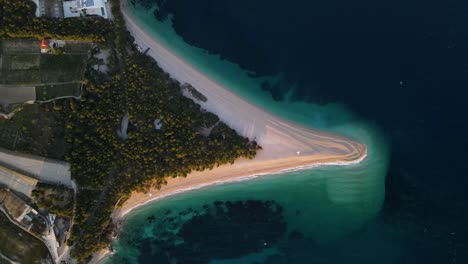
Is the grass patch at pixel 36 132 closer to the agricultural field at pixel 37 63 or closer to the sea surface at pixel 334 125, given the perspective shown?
the agricultural field at pixel 37 63

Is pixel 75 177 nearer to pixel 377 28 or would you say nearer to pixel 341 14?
pixel 341 14

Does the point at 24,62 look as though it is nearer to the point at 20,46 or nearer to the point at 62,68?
the point at 20,46

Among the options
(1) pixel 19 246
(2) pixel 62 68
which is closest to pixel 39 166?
(1) pixel 19 246

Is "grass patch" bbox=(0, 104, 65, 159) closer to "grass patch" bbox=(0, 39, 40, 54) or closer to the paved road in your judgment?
the paved road

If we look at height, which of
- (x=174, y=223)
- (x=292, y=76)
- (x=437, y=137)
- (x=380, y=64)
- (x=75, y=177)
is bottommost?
(x=174, y=223)

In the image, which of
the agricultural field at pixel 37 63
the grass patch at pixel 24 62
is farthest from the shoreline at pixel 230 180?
the grass patch at pixel 24 62

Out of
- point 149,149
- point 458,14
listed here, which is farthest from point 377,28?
point 149,149
